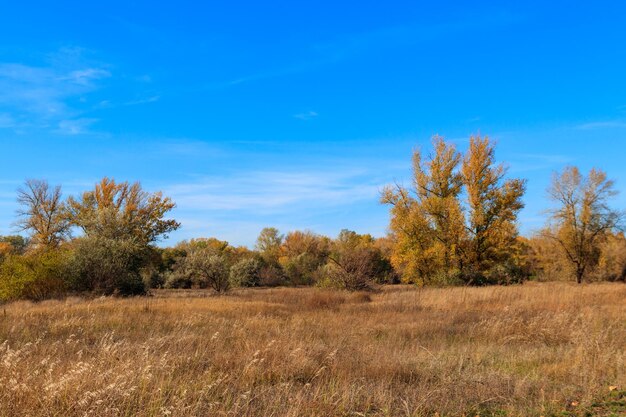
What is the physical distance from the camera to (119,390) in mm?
4289

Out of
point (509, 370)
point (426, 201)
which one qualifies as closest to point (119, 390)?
point (509, 370)

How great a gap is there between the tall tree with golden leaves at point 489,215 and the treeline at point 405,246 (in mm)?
74

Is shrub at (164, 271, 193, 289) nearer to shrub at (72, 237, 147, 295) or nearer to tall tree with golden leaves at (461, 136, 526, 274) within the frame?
shrub at (72, 237, 147, 295)

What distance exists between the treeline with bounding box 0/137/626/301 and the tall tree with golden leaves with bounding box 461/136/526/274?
74 mm

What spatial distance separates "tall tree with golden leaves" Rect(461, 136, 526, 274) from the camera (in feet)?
102

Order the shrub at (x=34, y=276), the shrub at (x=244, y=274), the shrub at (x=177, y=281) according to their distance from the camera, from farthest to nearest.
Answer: the shrub at (x=244, y=274)
the shrub at (x=177, y=281)
the shrub at (x=34, y=276)

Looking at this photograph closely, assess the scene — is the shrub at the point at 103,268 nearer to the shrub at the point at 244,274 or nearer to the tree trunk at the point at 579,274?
the shrub at the point at 244,274

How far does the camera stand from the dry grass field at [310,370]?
4.49 metres

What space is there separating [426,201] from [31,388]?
29.6m

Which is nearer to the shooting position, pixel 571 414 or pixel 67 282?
pixel 571 414

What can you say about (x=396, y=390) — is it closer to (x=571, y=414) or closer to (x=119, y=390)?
(x=571, y=414)

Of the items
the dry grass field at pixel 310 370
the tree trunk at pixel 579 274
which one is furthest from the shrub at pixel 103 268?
the tree trunk at pixel 579 274

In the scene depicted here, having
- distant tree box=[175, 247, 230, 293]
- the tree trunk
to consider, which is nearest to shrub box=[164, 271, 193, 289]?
distant tree box=[175, 247, 230, 293]

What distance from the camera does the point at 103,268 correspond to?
25.4 meters
